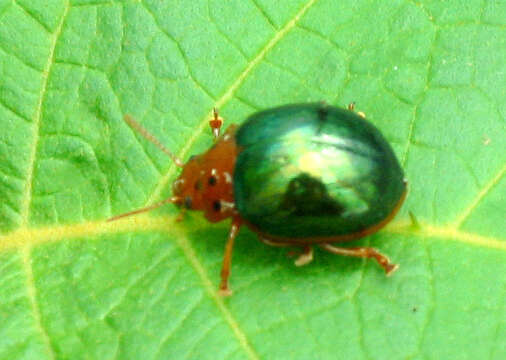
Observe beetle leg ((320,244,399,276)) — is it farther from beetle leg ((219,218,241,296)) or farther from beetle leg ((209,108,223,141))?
beetle leg ((209,108,223,141))

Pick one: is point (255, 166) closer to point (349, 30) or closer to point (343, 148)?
point (343, 148)

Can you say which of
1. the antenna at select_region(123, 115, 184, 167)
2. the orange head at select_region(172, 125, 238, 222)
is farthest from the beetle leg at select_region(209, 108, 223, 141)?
the antenna at select_region(123, 115, 184, 167)

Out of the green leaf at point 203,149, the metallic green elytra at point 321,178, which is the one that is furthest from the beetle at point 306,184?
the green leaf at point 203,149

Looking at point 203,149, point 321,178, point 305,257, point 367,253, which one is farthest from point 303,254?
point 203,149

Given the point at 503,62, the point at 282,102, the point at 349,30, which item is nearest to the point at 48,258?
the point at 282,102

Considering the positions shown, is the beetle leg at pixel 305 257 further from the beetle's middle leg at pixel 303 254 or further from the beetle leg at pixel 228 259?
the beetle leg at pixel 228 259

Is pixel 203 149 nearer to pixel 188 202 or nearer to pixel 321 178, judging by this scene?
pixel 188 202
